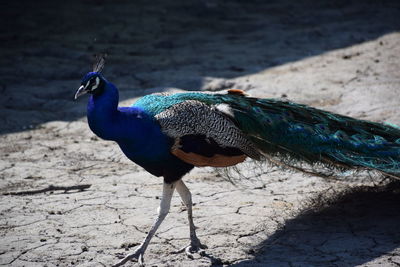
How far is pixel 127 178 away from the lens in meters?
4.51

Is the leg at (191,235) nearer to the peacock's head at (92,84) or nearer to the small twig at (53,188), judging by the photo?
the peacock's head at (92,84)

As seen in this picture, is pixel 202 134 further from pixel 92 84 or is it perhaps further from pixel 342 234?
pixel 342 234

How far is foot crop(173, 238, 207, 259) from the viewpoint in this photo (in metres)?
3.40

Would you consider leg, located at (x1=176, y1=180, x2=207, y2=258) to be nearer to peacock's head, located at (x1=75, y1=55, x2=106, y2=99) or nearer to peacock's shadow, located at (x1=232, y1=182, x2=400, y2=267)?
peacock's shadow, located at (x1=232, y1=182, x2=400, y2=267)

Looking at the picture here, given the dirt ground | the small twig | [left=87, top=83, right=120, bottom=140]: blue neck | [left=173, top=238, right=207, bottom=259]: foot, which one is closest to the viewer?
[left=87, top=83, right=120, bottom=140]: blue neck

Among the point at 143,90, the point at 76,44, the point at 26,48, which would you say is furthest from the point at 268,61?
the point at 26,48

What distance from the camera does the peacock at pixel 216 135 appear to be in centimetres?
328

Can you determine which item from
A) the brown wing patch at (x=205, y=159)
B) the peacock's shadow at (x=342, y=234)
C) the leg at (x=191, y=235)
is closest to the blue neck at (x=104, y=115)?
the brown wing patch at (x=205, y=159)

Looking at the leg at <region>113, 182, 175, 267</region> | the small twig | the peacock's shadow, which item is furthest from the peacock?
the small twig

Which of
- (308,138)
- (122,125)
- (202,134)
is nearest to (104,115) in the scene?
(122,125)

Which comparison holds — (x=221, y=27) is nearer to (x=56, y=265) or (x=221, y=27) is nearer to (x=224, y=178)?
(x=224, y=178)

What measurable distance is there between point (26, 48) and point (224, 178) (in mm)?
4627

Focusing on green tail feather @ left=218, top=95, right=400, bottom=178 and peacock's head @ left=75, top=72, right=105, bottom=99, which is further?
green tail feather @ left=218, top=95, right=400, bottom=178

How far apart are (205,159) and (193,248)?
50 centimetres
